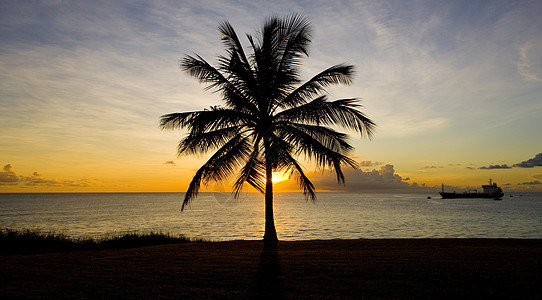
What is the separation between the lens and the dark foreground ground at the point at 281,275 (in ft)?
20.9

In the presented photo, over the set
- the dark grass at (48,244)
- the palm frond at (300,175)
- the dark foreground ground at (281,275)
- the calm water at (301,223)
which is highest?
the palm frond at (300,175)

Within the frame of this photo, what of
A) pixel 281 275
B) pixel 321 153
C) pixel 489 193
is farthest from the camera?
pixel 489 193

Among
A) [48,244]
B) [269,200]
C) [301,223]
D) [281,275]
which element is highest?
[269,200]

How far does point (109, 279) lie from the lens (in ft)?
24.9

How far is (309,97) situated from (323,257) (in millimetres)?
7835

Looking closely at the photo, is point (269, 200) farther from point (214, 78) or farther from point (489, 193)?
point (489, 193)

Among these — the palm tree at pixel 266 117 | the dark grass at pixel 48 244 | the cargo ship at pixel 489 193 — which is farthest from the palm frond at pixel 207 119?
the cargo ship at pixel 489 193

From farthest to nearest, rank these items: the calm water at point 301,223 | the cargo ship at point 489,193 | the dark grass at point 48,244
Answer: the cargo ship at point 489,193
the calm water at point 301,223
the dark grass at point 48,244

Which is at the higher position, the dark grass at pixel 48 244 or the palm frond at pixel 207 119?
the palm frond at pixel 207 119

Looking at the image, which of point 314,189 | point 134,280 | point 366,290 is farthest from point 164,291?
point 314,189

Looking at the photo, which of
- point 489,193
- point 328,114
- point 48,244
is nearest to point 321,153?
point 328,114

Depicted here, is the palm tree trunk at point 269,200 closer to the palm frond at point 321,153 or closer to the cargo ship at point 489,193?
the palm frond at point 321,153

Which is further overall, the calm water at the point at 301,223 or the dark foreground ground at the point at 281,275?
the calm water at the point at 301,223

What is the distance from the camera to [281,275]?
7832 mm
